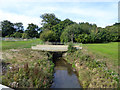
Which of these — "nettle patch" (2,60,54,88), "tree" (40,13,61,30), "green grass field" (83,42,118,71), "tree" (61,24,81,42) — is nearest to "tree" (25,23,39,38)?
"tree" (40,13,61,30)

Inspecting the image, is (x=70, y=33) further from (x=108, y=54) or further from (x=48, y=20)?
(x=108, y=54)

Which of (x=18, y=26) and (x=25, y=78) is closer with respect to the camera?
(x=25, y=78)

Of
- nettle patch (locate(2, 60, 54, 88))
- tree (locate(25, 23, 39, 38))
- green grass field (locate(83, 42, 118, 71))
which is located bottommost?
nettle patch (locate(2, 60, 54, 88))

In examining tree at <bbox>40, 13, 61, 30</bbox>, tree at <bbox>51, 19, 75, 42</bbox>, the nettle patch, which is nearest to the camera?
the nettle patch

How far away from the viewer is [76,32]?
19.4 m

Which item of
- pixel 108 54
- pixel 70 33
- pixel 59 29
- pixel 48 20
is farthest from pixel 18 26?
pixel 108 54

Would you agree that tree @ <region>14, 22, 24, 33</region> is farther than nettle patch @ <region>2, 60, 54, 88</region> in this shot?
Yes

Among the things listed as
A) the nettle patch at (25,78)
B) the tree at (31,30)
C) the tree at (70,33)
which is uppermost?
the tree at (31,30)

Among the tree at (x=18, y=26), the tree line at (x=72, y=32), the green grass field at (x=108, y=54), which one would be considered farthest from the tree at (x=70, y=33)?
the tree at (x=18, y=26)

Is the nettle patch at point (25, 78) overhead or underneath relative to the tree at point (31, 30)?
underneath

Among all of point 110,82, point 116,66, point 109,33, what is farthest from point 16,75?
point 109,33

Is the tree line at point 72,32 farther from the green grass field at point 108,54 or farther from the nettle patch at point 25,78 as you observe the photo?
the nettle patch at point 25,78

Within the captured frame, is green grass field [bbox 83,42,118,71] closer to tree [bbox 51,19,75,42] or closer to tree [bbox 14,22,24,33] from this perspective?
tree [bbox 51,19,75,42]

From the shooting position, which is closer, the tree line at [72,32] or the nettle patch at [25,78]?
the nettle patch at [25,78]
